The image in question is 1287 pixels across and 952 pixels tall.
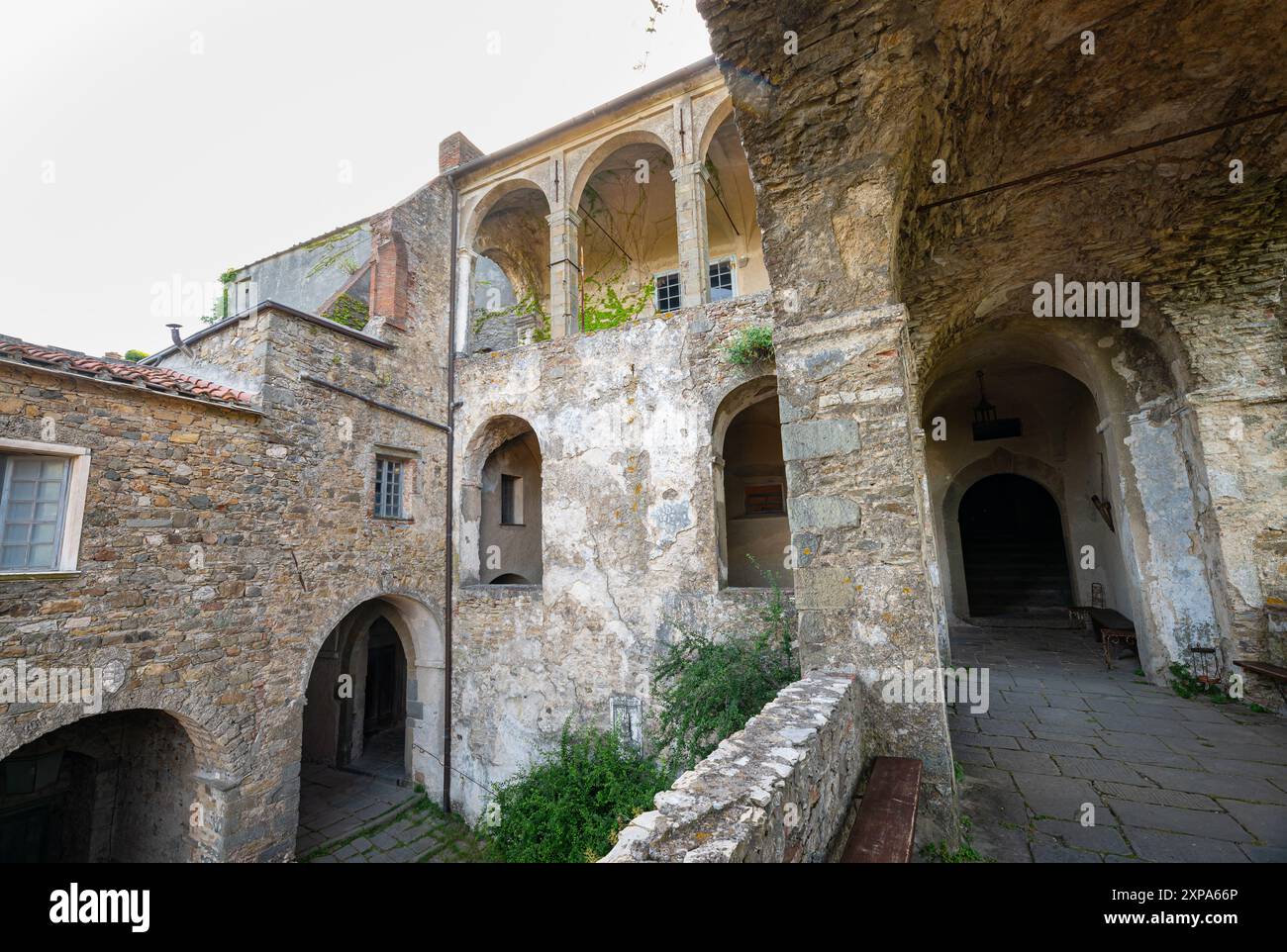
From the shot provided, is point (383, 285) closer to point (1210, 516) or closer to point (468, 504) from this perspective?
point (468, 504)

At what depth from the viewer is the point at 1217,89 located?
3.58m

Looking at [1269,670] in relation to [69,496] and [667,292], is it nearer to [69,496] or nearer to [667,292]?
[667,292]

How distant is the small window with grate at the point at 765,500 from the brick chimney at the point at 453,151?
8521mm

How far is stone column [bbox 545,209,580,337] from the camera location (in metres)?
8.72

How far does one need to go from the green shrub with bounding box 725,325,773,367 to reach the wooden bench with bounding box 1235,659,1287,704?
538cm

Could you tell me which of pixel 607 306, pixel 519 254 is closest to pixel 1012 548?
pixel 607 306

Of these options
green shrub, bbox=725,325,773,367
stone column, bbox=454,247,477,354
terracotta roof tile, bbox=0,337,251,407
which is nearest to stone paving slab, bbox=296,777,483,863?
terracotta roof tile, bbox=0,337,251,407

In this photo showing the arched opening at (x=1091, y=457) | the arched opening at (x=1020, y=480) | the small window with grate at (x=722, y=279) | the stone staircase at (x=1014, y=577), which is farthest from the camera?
the stone staircase at (x=1014, y=577)

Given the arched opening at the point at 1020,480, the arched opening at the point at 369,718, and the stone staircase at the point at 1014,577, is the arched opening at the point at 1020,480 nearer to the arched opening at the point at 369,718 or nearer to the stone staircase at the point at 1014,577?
the stone staircase at the point at 1014,577

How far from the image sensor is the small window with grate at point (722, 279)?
1091cm

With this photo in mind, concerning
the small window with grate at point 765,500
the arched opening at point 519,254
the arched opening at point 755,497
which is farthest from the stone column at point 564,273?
the small window with grate at point 765,500

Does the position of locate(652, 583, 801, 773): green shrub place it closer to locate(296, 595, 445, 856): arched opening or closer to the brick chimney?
locate(296, 595, 445, 856): arched opening
